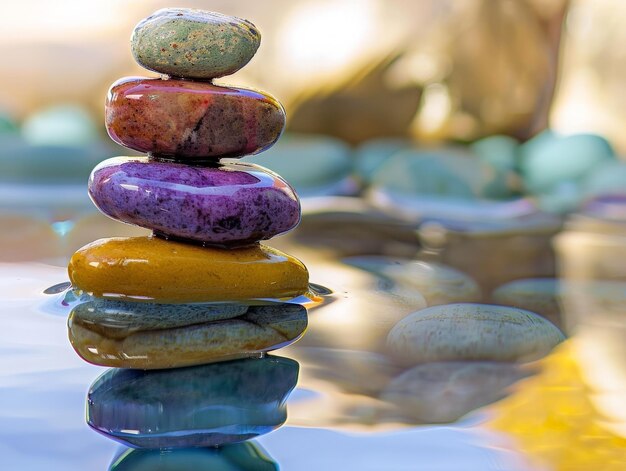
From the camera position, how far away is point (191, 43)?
1.40m

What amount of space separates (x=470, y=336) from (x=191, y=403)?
58 centimetres

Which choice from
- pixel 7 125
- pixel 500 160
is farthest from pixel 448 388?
pixel 7 125

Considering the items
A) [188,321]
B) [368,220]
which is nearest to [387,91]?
[368,220]

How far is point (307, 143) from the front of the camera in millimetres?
4160

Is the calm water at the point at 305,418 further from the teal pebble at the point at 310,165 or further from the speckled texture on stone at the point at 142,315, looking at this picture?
the teal pebble at the point at 310,165

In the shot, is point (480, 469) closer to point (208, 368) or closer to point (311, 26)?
point (208, 368)

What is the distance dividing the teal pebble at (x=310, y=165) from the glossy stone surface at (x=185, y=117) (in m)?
2.01

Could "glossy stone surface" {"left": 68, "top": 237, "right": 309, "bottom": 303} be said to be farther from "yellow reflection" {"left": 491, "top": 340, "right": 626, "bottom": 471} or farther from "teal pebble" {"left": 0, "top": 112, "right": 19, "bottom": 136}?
"teal pebble" {"left": 0, "top": 112, "right": 19, "bottom": 136}

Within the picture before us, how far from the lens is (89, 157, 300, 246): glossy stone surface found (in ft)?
4.64

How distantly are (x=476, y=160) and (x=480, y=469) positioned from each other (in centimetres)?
279

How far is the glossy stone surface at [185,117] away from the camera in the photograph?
55.4 inches

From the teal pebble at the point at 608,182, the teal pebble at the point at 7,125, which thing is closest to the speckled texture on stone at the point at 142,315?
the teal pebble at the point at 608,182

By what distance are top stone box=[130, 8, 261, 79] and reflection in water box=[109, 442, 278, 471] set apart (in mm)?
746

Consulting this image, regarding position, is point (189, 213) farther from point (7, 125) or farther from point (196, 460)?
point (7, 125)
